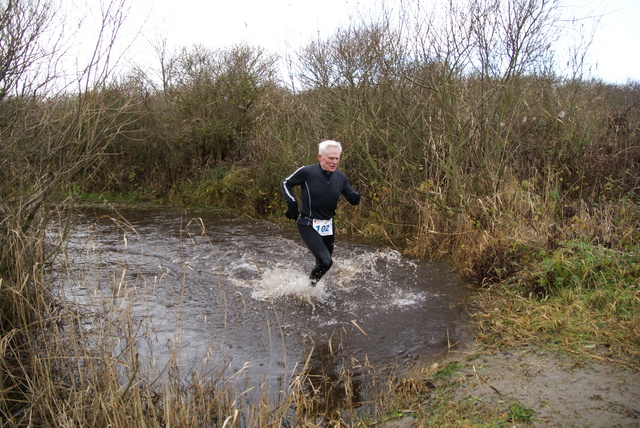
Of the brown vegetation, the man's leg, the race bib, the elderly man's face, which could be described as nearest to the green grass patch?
the brown vegetation

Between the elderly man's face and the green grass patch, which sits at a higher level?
the elderly man's face

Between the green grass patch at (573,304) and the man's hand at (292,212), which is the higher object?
the man's hand at (292,212)

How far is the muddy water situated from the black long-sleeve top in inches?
43.7

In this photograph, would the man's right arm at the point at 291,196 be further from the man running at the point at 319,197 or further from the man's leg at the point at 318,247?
the man's leg at the point at 318,247

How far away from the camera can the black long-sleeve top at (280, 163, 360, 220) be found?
6156mm

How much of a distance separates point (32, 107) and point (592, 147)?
30.2 feet

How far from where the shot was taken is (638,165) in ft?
29.5

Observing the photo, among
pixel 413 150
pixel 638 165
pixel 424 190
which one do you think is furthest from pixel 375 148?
pixel 638 165

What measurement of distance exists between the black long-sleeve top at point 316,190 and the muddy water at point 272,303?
3.64ft

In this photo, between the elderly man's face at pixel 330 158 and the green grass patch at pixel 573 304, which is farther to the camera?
the elderly man's face at pixel 330 158

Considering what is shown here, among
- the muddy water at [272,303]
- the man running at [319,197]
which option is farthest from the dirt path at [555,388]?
the man running at [319,197]

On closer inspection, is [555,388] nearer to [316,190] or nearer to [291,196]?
[316,190]

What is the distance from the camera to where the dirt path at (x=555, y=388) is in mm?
3398

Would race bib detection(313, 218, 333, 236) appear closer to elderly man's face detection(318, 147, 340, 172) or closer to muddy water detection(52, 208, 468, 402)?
elderly man's face detection(318, 147, 340, 172)
